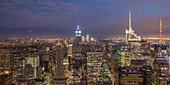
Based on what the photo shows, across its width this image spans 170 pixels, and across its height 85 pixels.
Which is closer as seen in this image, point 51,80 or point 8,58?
point 51,80

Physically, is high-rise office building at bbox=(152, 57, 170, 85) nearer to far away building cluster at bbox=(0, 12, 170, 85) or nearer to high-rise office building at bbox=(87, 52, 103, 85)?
far away building cluster at bbox=(0, 12, 170, 85)

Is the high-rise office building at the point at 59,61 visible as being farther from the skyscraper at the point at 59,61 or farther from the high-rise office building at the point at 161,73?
the high-rise office building at the point at 161,73

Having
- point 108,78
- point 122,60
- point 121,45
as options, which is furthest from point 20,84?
point 121,45

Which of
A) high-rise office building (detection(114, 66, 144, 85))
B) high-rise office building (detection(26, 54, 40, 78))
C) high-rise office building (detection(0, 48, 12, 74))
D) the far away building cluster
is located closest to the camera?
high-rise office building (detection(114, 66, 144, 85))

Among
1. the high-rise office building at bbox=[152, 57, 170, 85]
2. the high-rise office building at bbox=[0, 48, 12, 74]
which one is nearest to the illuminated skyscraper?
the high-rise office building at bbox=[152, 57, 170, 85]

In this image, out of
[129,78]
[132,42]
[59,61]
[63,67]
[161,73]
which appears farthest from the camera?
[132,42]

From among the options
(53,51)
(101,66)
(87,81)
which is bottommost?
(87,81)

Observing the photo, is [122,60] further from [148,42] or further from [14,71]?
[14,71]

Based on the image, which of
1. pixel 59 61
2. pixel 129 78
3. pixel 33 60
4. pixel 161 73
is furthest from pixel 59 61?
pixel 161 73

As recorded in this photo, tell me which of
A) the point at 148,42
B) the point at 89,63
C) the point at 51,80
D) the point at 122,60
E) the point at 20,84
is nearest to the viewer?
the point at 20,84

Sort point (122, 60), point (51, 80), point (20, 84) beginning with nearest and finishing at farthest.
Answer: point (20, 84), point (51, 80), point (122, 60)

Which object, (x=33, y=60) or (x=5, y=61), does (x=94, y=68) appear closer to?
(x=33, y=60)
